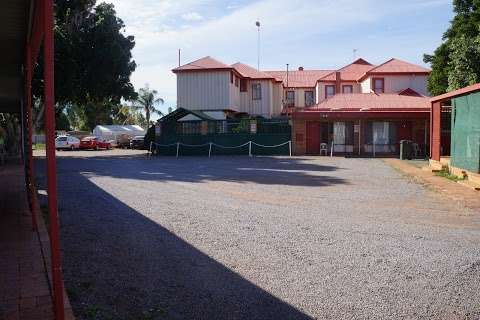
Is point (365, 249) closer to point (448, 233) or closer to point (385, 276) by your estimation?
point (385, 276)

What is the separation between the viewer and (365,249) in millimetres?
6664

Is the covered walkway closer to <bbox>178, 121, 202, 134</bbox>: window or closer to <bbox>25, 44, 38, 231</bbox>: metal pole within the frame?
<bbox>25, 44, 38, 231</bbox>: metal pole

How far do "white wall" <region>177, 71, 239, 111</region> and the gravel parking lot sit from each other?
25.6 meters

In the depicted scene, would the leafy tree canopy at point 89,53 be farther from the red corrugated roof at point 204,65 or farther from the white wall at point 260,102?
the white wall at point 260,102

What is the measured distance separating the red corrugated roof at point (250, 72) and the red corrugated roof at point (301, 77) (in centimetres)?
405

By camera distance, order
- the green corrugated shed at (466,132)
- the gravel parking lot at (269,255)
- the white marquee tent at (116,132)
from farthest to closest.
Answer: the white marquee tent at (116,132) → the green corrugated shed at (466,132) → the gravel parking lot at (269,255)

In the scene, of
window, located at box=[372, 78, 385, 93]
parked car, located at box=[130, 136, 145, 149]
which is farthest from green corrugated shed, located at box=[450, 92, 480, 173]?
parked car, located at box=[130, 136, 145, 149]

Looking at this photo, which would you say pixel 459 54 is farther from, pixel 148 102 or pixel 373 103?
pixel 148 102

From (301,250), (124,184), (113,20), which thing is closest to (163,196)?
(124,184)

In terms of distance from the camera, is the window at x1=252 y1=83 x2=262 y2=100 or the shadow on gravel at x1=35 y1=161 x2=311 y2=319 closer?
the shadow on gravel at x1=35 y1=161 x2=311 y2=319

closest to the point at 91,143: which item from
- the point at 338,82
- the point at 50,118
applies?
the point at 338,82

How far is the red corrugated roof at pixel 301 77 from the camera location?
47.6 meters

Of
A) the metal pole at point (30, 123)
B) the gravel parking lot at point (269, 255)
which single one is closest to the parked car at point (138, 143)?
the gravel parking lot at point (269, 255)

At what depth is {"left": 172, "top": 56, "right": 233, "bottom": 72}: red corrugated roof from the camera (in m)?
37.2
